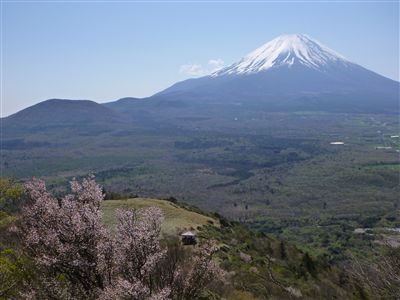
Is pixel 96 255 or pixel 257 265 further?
pixel 257 265

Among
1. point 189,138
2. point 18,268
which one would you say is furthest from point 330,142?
point 18,268

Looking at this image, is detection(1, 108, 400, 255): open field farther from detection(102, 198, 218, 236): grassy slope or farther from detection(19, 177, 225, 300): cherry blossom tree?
detection(19, 177, 225, 300): cherry blossom tree

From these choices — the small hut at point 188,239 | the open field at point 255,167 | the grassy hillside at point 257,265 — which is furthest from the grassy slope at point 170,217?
the open field at point 255,167

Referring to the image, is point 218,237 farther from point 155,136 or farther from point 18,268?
point 155,136

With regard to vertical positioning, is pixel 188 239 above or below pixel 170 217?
above

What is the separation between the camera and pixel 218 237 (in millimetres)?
29125

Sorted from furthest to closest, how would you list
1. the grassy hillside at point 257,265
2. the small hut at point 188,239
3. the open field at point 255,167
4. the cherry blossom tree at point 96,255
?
1. the open field at point 255,167
2. the small hut at point 188,239
3. the grassy hillside at point 257,265
4. the cherry blossom tree at point 96,255

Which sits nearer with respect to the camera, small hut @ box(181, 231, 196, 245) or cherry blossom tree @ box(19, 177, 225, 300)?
cherry blossom tree @ box(19, 177, 225, 300)

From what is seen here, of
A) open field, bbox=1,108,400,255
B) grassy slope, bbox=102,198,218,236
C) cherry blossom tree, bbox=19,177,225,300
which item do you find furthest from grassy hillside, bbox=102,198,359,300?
open field, bbox=1,108,400,255

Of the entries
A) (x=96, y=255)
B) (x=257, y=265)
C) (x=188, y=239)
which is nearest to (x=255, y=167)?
(x=257, y=265)

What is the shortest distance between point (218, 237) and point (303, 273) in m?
5.48

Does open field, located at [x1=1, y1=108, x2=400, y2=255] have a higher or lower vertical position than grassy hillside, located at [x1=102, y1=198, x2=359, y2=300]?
lower

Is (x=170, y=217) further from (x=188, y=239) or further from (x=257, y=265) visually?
(x=257, y=265)

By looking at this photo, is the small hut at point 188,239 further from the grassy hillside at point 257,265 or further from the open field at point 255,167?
the open field at point 255,167
